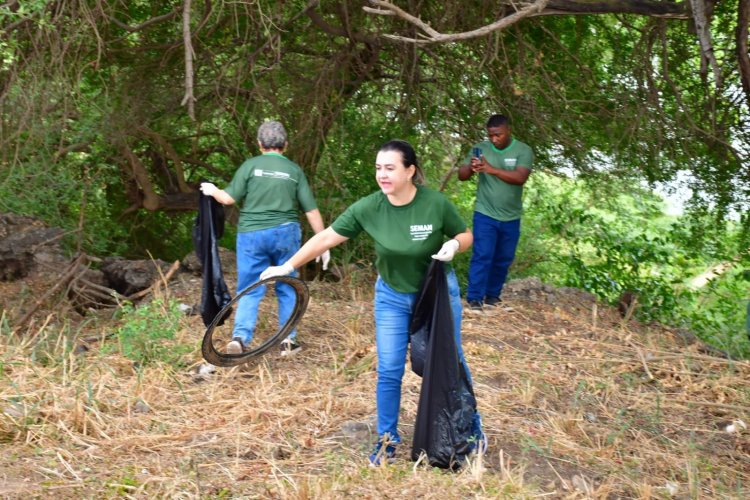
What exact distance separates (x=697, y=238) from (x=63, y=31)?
7.09 m

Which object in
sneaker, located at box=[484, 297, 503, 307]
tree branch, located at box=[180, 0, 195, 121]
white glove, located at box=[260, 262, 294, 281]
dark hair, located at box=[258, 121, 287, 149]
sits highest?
tree branch, located at box=[180, 0, 195, 121]

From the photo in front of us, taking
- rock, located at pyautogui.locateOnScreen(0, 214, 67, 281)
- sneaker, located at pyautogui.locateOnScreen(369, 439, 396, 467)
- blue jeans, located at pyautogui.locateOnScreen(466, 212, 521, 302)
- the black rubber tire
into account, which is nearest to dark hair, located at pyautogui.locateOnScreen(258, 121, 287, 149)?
the black rubber tire

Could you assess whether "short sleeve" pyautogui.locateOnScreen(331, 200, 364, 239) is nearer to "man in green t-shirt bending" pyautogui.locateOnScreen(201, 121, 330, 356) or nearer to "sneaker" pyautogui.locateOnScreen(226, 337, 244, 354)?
"man in green t-shirt bending" pyautogui.locateOnScreen(201, 121, 330, 356)

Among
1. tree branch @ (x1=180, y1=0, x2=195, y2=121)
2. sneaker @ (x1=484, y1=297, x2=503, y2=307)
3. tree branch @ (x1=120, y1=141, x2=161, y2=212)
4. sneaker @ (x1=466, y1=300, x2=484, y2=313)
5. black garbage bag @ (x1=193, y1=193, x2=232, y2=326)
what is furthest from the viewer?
tree branch @ (x1=120, y1=141, x2=161, y2=212)

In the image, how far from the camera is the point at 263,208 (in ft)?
23.5

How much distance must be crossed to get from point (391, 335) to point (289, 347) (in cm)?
239

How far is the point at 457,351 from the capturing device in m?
5.23

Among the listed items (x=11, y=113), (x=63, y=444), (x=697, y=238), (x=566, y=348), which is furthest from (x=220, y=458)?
(x=697, y=238)

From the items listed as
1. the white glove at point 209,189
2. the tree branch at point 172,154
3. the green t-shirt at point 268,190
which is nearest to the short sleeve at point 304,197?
the green t-shirt at point 268,190

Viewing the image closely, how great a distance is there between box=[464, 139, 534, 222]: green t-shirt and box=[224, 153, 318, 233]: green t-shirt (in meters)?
1.98

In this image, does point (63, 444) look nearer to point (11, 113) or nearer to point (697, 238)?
point (11, 113)

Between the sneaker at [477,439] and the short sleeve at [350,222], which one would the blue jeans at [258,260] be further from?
the sneaker at [477,439]

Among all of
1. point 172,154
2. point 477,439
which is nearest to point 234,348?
point 477,439

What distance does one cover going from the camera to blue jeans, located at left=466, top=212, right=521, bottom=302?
340 inches
